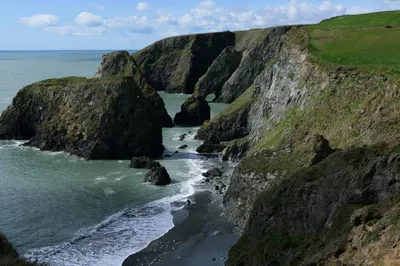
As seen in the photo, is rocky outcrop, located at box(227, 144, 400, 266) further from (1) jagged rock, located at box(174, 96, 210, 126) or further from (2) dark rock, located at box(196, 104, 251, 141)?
(1) jagged rock, located at box(174, 96, 210, 126)

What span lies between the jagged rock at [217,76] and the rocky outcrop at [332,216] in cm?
9854

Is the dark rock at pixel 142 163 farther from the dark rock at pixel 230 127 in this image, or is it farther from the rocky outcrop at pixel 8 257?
the rocky outcrop at pixel 8 257

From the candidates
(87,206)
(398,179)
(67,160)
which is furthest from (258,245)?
(67,160)

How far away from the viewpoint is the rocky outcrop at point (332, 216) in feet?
47.2

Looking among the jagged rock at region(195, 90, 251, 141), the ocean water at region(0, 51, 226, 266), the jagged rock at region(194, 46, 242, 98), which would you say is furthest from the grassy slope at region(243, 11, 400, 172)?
the jagged rock at region(194, 46, 242, 98)

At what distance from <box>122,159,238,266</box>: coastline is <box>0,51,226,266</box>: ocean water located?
98 cm

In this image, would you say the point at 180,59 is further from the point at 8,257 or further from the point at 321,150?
the point at 8,257

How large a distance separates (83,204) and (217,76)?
85117 millimetres

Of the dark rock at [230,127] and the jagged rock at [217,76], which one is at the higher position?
the jagged rock at [217,76]

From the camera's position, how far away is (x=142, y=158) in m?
52.9

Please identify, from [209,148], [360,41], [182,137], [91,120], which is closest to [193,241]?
[360,41]

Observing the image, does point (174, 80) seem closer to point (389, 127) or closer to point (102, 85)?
point (102, 85)

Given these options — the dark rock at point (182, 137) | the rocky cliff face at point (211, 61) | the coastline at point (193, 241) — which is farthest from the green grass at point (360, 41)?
the rocky cliff face at point (211, 61)

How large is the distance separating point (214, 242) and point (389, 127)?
13.1 m
